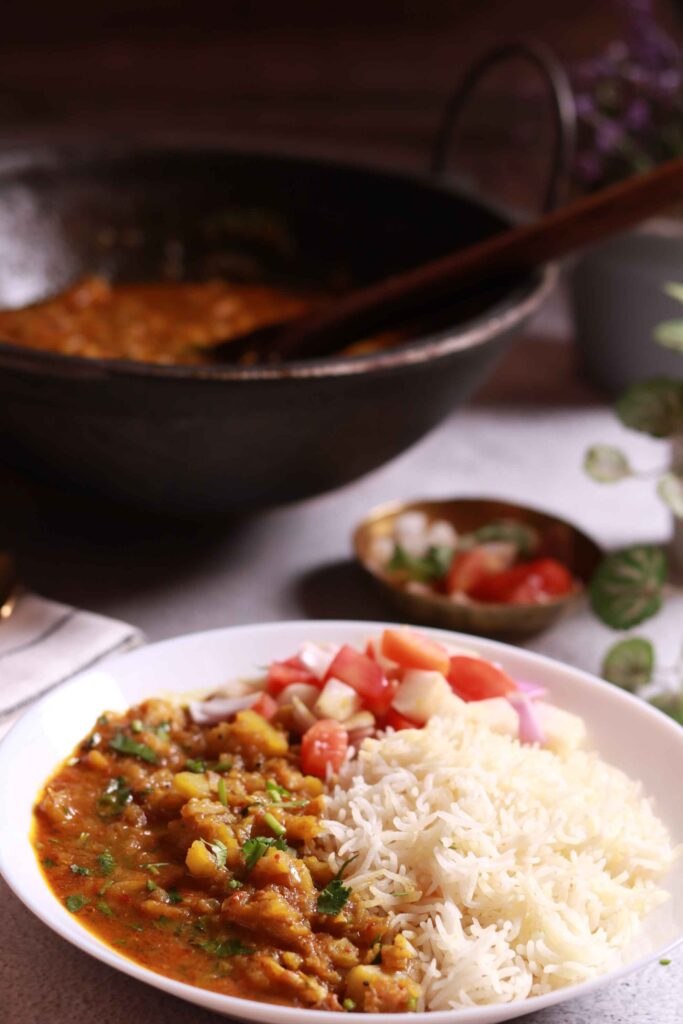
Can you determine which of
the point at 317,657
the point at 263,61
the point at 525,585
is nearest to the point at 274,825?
the point at 317,657

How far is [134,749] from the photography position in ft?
6.33

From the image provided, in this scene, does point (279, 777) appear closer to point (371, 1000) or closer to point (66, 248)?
point (371, 1000)

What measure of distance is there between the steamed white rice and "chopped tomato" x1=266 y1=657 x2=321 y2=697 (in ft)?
0.64

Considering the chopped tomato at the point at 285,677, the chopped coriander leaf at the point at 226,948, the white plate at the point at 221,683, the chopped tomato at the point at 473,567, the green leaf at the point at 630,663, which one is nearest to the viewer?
the white plate at the point at 221,683

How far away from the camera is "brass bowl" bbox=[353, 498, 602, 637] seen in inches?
97.0

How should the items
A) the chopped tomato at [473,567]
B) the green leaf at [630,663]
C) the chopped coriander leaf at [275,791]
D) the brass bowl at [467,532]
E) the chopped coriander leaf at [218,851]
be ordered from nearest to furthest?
the chopped coriander leaf at [218,851] < the chopped coriander leaf at [275,791] < the green leaf at [630,663] < the brass bowl at [467,532] < the chopped tomato at [473,567]

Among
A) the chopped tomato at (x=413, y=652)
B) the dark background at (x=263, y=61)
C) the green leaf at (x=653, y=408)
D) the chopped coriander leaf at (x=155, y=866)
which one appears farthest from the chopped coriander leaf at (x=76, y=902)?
the dark background at (x=263, y=61)

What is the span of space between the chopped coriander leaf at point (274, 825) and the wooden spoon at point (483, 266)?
4.19 feet

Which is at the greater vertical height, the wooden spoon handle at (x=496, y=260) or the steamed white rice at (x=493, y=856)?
the wooden spoon handle at (x=496, y=260)

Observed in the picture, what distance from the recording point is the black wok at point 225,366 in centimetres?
224

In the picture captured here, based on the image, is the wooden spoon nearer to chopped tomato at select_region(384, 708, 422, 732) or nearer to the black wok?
the black wok

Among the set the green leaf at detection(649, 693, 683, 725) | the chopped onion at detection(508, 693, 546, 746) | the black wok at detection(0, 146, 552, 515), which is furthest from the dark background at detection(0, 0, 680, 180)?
the chopped onion at detection(508, 693, 546, 746)

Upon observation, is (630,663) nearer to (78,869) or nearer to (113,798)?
(113,798)

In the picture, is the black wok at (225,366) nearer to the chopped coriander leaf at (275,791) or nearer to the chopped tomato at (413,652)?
the chopped tomato at (413,652)
